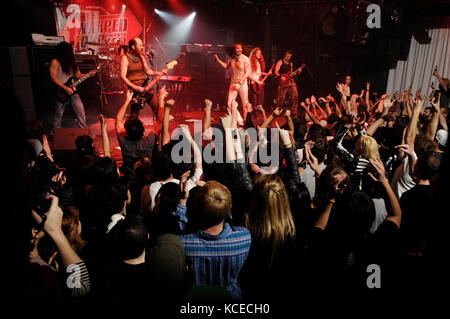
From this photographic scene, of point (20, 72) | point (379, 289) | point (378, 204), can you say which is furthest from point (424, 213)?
point (20, 72)

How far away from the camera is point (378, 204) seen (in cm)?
219

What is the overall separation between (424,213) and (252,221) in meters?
1.01

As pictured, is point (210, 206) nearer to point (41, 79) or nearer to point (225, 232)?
point (225, 232)

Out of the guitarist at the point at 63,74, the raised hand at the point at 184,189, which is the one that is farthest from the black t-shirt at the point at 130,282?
the guitarist at the point at 63,74

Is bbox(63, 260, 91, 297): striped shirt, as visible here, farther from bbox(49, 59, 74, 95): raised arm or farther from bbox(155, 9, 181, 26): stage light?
bbox(155, 9, 181, 26): stage light

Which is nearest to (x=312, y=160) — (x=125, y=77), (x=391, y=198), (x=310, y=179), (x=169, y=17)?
(x=310, y=179)

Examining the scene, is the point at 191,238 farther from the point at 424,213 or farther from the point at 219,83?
the point at 219,83

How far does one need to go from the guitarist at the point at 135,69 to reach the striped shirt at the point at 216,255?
12.9 ft

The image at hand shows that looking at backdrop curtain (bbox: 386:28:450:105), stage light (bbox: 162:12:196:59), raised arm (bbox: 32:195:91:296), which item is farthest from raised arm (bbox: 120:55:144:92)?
backdrop curtain (bbox: 386:28:450:105)

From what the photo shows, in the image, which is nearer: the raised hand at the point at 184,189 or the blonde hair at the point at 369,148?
the raised hand at the point at 184,189

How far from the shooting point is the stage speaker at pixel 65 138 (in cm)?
393

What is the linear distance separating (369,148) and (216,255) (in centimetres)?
181

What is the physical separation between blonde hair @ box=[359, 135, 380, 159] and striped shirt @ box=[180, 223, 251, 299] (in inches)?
63.8

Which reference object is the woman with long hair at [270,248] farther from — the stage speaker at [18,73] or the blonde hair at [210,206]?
the stage speaker at [18,73]
